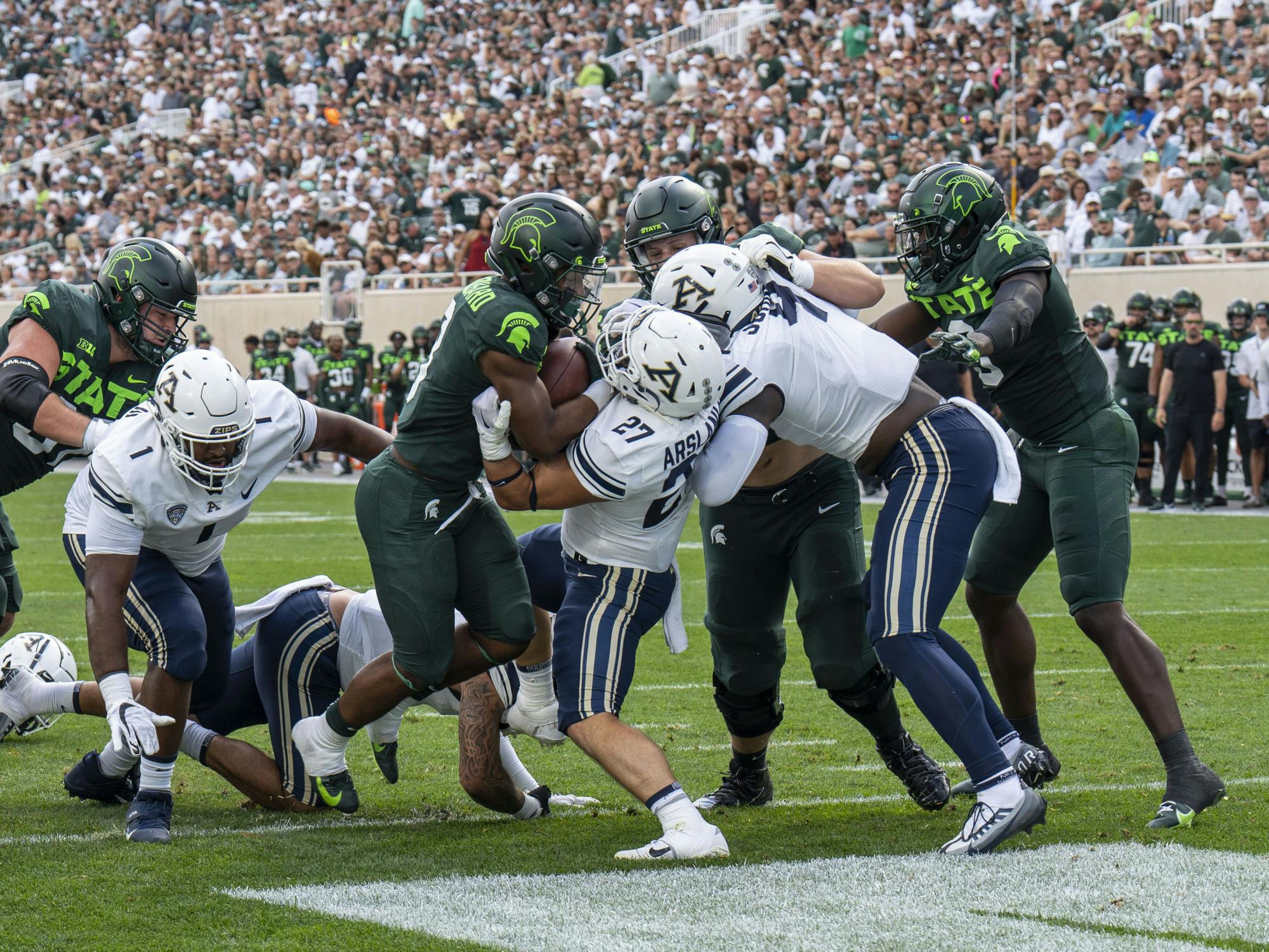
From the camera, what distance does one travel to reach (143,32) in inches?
1203

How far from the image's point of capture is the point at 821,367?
4180 millimetres

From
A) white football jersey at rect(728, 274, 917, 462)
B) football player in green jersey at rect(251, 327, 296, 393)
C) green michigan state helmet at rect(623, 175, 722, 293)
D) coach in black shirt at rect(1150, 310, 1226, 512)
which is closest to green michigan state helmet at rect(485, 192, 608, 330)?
green michigan state helmet at rect(623, 175, 722, 293)

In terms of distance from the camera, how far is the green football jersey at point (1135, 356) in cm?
1335

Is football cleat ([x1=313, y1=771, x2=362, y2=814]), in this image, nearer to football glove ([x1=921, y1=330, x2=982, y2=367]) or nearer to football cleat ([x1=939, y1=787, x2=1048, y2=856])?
football cleat ([x1=939, y1=787, x2=1048, y2=856])

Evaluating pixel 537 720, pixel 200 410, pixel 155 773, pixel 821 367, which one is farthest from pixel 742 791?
pixel 200 410

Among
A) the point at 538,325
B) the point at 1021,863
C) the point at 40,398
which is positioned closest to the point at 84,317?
the point at 40,398

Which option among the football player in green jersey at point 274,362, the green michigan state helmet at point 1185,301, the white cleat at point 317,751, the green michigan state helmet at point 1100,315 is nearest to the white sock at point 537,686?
the white cleat at point 317,751

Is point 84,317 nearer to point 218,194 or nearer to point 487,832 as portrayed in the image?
point 487,832

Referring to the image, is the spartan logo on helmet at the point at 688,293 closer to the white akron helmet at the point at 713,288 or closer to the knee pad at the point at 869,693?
the white akron helmet at the point at 713,288

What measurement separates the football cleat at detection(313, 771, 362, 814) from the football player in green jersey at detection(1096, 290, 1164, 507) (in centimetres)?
1001

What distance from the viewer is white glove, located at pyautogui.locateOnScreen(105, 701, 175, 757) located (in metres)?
4.09

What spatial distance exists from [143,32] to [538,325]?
29051 millimetres

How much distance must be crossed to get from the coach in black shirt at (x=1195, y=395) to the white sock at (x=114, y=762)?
10101mm

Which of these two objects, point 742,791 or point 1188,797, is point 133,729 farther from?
point 1188,797
